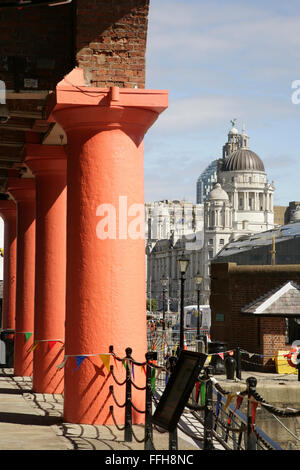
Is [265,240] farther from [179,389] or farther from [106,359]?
[179,389]

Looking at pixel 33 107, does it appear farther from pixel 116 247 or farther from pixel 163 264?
pixel 163 264

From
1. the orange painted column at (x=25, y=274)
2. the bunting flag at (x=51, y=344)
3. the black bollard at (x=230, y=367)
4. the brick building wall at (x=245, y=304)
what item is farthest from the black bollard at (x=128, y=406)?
the brick building wall at (x=245, y=304)

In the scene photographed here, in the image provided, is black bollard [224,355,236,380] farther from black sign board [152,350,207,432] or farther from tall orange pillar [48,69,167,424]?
black sign board [152,350,207,432]

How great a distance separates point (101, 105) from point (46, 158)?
4.65 metres

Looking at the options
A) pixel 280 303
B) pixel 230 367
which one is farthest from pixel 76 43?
pixel 280 303

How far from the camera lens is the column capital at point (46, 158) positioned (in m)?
15.6

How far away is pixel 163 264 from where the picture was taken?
184 m

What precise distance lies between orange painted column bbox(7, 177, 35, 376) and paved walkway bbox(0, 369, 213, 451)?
4.92m

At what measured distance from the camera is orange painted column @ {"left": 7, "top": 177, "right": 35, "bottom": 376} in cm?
1927

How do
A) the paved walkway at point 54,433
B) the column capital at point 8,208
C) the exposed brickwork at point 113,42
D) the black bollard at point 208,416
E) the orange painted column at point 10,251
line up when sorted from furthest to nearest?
the orange painted column at point 10,251
the column capital at point 8,208
the exposed brickwork at point 113,42
the paved walkway at point 54,433
the black bollard at point 208,416

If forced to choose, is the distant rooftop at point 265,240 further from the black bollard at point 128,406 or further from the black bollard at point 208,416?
the black bollard at point 208,416

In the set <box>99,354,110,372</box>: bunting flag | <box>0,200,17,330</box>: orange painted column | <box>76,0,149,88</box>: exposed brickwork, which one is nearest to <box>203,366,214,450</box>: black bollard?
<box>99,354,110,372</box>: bunting flag

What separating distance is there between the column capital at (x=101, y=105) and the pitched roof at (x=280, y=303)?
1751cm

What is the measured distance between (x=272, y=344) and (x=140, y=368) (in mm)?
17474
